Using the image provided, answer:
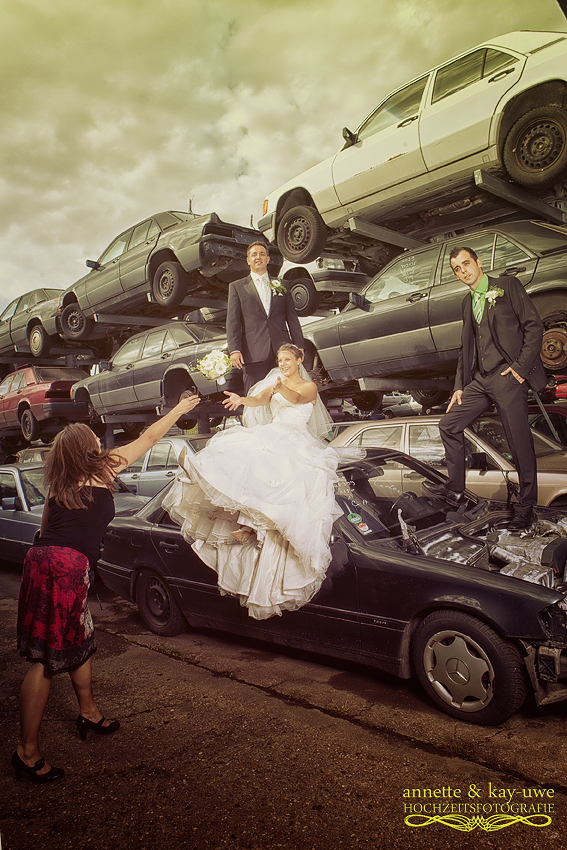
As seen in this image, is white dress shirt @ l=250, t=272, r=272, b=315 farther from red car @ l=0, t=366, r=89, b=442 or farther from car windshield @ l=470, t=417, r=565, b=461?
red car @ l=0, t=366, r=89, b=442

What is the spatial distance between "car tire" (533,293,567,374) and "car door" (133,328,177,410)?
202 inches

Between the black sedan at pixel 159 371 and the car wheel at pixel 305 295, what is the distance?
1.15m

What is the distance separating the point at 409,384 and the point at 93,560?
198 inches

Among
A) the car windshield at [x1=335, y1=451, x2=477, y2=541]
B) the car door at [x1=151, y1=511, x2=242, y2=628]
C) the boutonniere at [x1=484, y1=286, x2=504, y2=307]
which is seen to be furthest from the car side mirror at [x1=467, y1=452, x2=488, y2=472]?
the car door at [x1=151, y1=511, x2=242, y2=628]

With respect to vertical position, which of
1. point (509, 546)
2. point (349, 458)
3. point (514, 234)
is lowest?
point (509, 546)

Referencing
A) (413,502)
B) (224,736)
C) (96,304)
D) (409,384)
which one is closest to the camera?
(224,736)

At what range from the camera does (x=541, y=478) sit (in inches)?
Result: 184

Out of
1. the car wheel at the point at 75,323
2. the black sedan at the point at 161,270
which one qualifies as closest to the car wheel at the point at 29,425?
the car wheel at the point at 75,323

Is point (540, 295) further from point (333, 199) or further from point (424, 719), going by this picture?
point (424, 719)

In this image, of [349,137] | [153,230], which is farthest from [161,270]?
[349,137]

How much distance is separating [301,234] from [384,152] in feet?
4.93

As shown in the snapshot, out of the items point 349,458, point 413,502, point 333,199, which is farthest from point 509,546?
point 333,199

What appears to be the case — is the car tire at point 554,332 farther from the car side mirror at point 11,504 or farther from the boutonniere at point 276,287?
the car side mirror at point 11,504

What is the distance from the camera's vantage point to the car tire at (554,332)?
4.59 metres
